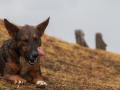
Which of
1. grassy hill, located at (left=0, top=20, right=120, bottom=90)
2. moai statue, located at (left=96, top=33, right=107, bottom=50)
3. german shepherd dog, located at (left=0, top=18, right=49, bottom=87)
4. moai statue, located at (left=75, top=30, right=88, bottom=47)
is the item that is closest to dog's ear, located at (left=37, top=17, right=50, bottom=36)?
german shepherd dog, located at (left=0, top=18, right=49, bottom=87)

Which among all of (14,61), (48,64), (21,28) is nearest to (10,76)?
(14,61)

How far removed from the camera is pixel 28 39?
884 cm

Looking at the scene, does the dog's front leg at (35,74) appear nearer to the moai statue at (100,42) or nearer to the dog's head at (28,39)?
the dog's head at (28,39)

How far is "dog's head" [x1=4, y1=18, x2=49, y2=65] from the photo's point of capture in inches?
342

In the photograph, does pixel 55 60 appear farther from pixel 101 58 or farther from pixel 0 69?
pixel 0 69

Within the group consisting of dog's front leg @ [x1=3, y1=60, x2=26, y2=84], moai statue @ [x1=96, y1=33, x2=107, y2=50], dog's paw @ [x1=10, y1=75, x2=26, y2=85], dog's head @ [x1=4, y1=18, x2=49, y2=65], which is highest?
moai statue @ [x1=96, y1=33, x2=107, y2=50]

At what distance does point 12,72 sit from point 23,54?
81 centimetres

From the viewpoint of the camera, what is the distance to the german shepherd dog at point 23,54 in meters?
8.80

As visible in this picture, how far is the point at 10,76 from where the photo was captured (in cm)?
944

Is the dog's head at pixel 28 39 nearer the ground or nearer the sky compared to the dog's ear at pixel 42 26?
nearer the ground

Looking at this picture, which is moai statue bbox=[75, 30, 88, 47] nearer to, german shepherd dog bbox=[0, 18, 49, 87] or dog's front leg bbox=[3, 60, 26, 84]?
german shepherd dog bbox=[0, 18, 49, 87]

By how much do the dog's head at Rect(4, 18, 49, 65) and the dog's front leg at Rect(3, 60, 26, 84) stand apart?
573mm

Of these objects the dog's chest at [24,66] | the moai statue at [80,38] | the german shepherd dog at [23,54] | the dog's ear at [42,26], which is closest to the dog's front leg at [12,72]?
the german shepherd dog at [23,54]

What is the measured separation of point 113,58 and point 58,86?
52.3 ft
